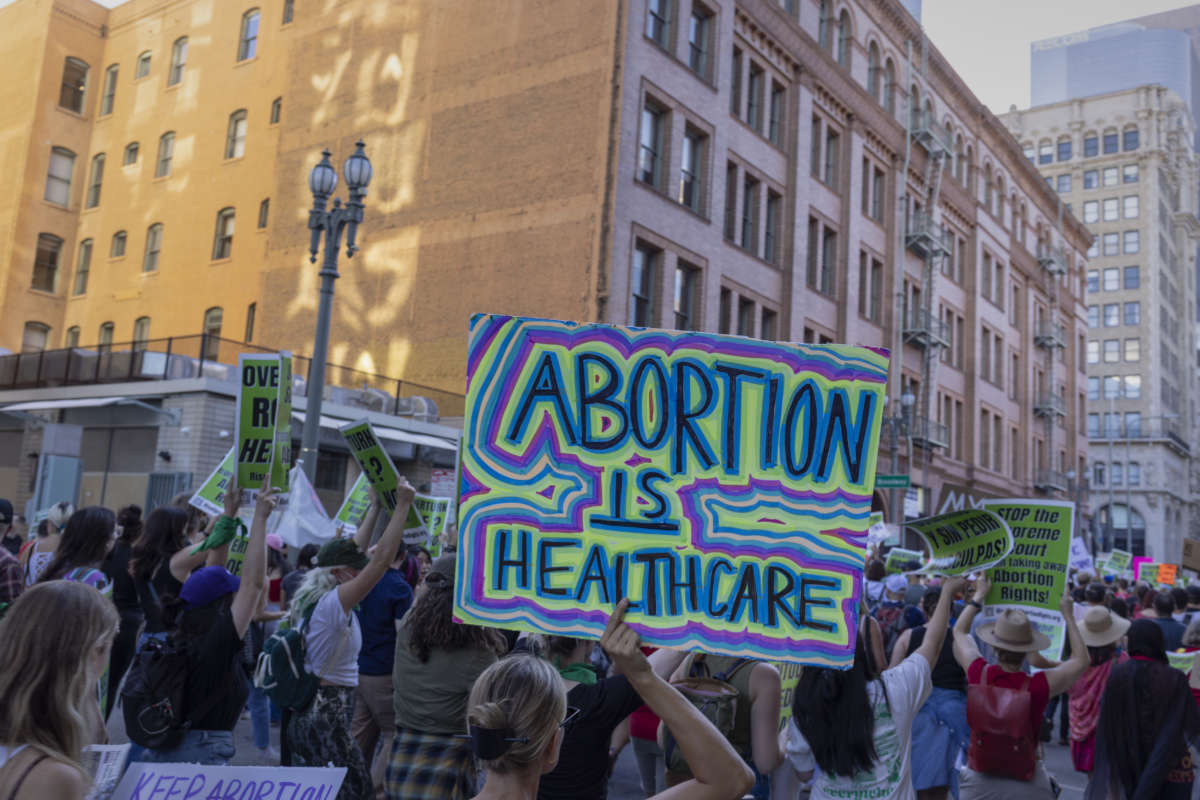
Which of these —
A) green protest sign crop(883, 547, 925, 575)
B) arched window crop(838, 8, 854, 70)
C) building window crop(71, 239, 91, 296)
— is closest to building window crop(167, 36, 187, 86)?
building window crop(71, 239, 91, 296)

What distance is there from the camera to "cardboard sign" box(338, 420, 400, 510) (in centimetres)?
641

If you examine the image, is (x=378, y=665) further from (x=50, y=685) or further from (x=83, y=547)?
(x=50, y=685)

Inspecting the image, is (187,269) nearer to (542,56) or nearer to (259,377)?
(542,56)

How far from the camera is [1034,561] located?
6.01 meters

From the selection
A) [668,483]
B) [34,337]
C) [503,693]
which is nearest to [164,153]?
[34,337]

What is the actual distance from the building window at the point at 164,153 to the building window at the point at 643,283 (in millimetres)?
20012

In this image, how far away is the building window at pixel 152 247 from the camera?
122 feet

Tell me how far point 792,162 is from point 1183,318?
82.5 metres

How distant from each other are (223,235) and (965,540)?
111 ft

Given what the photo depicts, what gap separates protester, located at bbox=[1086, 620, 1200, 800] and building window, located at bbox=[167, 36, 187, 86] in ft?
128

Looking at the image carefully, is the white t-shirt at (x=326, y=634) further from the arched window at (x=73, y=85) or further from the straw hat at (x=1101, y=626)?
the arched window at (x=73, y=85)

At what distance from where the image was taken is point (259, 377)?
7.19 meters

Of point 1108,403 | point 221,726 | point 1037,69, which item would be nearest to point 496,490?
point 221,726

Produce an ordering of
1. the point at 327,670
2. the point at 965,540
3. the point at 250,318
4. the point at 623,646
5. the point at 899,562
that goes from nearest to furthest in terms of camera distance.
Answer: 1. the point at 623,646
2. the point at 965,540
3. the point at 327,670
4. the point at 899,562
5. the point at 250,318
